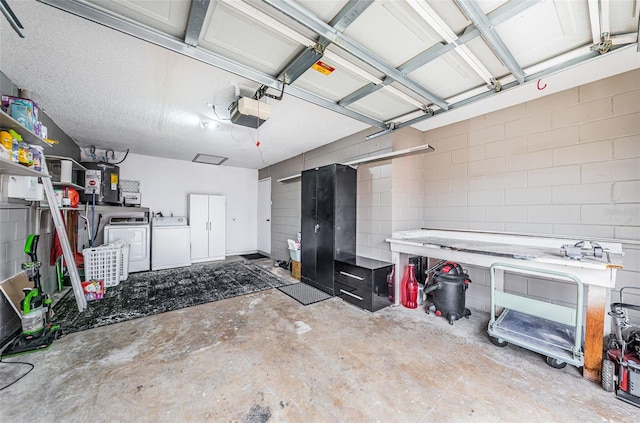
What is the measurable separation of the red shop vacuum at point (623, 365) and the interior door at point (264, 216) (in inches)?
228

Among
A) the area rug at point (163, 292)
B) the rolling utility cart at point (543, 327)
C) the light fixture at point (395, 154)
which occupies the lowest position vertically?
the area rug at point (163, 292)

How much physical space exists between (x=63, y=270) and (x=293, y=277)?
145 inches

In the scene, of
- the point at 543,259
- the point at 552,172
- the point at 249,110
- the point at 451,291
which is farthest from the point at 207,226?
the point at 552,172

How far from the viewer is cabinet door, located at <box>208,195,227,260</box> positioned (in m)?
5.88

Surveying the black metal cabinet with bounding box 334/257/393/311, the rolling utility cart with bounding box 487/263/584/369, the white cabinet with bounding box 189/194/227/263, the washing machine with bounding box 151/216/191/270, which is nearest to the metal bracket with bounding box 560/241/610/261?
the rolling utility cart with bounding box 487/263/584/369

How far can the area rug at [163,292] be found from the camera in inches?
108

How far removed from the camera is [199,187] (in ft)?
19.9

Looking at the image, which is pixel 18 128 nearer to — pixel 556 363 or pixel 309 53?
pixel 309 53

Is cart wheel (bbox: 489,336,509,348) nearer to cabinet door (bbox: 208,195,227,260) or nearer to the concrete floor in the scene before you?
the concrete floor

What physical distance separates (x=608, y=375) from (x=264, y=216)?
20.4 ft

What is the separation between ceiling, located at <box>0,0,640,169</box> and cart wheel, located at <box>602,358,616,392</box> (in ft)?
7.53

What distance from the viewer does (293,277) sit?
14.8ft

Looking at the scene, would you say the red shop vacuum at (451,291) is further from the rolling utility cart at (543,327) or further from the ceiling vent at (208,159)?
the ceiling vent at (208,159)

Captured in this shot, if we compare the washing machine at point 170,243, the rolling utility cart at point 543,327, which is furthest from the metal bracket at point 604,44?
the washing machine at point 170,243
